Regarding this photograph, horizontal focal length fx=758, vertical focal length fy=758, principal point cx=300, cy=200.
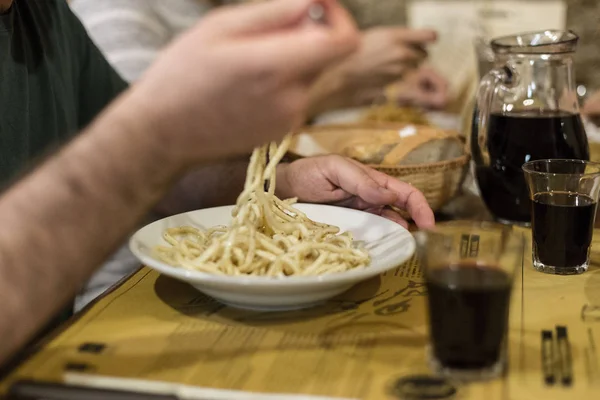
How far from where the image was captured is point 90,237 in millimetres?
734

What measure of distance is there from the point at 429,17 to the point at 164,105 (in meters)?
2.46

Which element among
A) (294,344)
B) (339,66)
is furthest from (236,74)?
(339,66)

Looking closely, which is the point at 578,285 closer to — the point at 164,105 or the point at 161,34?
the point at 164,105

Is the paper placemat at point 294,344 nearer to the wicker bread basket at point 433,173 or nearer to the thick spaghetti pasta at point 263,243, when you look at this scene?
the thick spaghetti pasta at point 263,243

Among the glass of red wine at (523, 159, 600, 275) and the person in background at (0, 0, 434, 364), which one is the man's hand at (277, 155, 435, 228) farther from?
the person in background at (0, 0, 434, 364)

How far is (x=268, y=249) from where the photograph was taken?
97 centimetres

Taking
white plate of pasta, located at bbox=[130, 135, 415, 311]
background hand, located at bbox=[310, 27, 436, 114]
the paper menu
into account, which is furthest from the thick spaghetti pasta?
the paper menu

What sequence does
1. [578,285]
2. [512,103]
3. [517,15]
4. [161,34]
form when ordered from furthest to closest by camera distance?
[517,15], [161,34], [512,103], [578,285]

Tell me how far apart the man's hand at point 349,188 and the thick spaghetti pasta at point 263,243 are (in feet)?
0.39

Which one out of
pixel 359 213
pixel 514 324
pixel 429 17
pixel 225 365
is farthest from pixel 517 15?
pixel 225 365

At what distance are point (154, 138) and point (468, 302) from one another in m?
0.35

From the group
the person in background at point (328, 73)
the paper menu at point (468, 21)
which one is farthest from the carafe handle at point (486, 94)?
the paper menu at point (468, 21)

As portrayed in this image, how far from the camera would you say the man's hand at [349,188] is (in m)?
1.15

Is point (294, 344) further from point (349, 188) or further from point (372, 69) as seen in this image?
point (372, 69)
